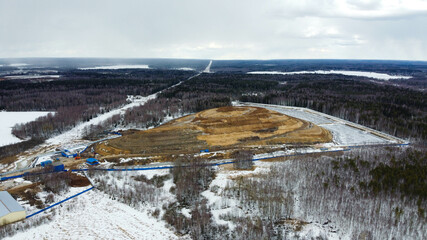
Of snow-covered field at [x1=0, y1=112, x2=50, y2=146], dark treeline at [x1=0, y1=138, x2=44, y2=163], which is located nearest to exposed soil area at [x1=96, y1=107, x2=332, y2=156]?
dark treeline at [x1=0, y1=138, x2=44, y2=163]

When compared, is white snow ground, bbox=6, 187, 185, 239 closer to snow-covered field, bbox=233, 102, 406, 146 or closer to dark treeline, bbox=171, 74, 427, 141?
snow-covered field, bbox=233, 102, 406, 146

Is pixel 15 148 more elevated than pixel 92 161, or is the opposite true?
pixel 92 161

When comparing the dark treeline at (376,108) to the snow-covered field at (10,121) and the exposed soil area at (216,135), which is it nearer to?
the exposed soil area at (216,135)

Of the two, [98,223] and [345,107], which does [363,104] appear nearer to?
[345,107]

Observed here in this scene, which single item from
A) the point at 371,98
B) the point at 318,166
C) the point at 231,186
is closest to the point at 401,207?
the point at 318,166

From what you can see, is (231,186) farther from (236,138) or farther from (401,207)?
(236,138)

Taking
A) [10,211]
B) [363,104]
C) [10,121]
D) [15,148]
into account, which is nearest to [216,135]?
[15,148]
